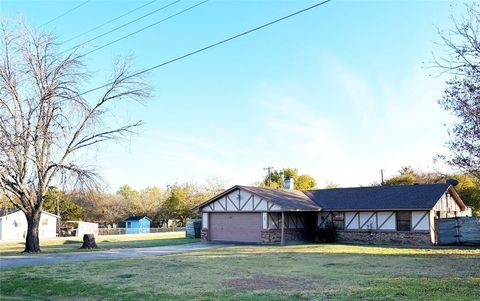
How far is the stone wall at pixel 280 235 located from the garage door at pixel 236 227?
2.08 feet

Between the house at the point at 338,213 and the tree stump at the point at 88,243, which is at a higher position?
the house at the point at 338,213

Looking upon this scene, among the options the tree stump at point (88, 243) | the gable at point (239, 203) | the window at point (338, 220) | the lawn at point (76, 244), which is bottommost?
the lawn at point (76, 244)

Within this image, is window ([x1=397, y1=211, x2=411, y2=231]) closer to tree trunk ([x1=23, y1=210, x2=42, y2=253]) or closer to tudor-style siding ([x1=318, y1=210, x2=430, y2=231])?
tudor-style siding ([x1=318, y1=210, x2=430, y2=231])

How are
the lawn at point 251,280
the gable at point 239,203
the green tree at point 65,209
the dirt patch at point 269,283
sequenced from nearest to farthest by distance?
the lawn at point 251,280 → the dirt patch at point 269,283 → the gable at point 239,203 → the green tree at point 65,209

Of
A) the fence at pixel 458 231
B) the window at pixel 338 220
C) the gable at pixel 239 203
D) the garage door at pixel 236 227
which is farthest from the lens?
the window at pixel 338 220

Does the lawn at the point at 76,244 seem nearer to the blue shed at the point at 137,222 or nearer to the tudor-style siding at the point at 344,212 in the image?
the tudor-style siding at the point at 344,212

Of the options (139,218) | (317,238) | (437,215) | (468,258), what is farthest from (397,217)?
(139,218)

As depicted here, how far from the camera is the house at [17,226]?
50.8 m

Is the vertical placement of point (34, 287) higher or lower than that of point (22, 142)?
lower

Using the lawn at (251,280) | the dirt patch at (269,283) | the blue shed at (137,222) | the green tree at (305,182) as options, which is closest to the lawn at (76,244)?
the lawn at (251,280)

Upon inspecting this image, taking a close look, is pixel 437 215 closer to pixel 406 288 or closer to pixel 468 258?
pixel 468 258

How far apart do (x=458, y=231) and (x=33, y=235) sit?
24.0 metres

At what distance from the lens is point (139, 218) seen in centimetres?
6494

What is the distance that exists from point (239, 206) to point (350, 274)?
57.4 feet
